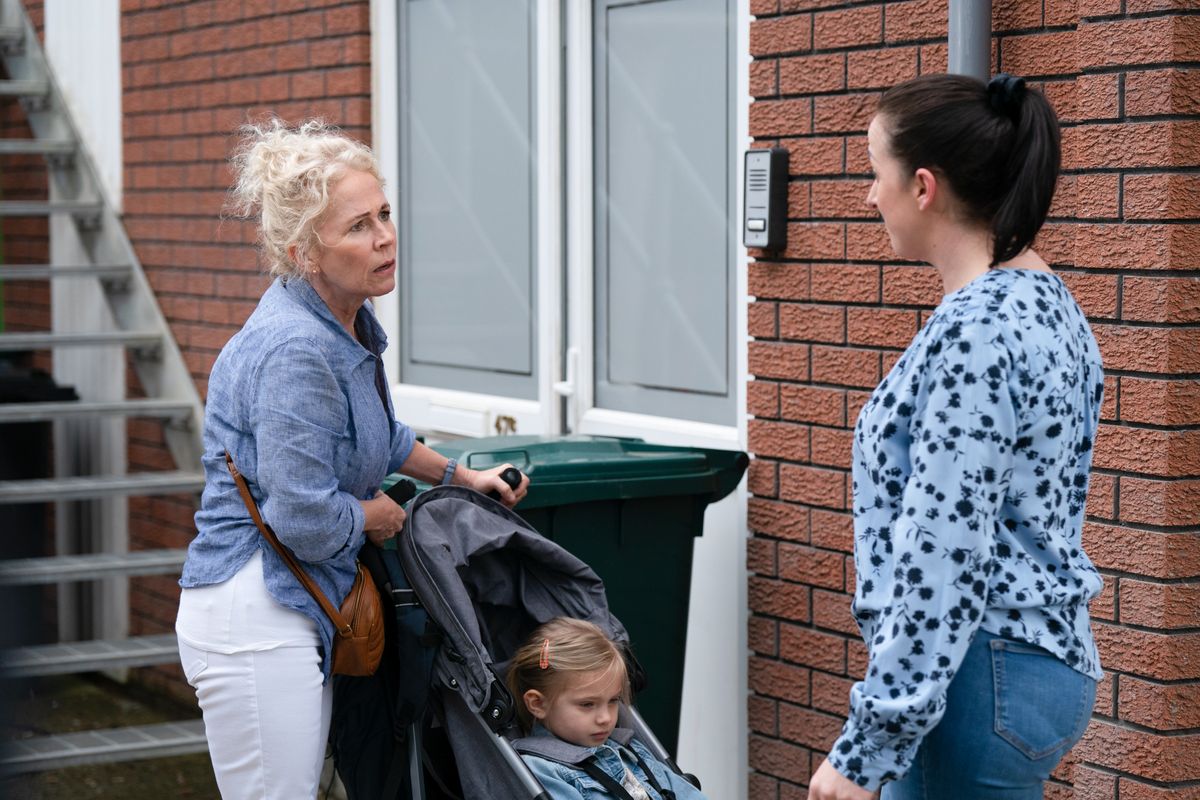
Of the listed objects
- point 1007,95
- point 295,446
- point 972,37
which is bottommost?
point 295,446

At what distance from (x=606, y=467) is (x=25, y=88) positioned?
15.7ft

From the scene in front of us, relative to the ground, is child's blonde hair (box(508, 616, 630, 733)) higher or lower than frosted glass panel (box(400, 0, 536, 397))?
lower

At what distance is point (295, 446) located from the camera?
9.85ft

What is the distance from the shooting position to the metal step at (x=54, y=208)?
716 cm

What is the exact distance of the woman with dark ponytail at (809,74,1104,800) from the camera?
219 cm

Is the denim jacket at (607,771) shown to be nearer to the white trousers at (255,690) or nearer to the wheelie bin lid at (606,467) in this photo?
the white trousers at (255,690)

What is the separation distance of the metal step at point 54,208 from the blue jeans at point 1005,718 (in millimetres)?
5749

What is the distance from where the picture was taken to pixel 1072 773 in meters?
3.68

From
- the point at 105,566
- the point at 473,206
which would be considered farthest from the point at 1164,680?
the point at 105,566

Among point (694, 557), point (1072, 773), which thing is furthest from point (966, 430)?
point (694, 557)

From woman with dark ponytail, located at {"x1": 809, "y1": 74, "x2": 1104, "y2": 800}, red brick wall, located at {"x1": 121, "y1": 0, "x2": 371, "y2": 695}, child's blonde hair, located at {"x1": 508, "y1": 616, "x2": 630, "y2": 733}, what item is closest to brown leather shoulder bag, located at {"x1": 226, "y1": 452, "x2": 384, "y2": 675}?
child's blonde hair, located at {"x1": 508, "y1": 616, "x2": 630, "y2": 733}

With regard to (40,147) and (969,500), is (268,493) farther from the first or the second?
(40,147)

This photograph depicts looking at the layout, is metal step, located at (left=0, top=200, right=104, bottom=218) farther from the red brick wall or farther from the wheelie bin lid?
the wheelie bin lid

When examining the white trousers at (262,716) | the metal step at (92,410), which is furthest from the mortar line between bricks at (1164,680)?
the metal step at (92,410)
